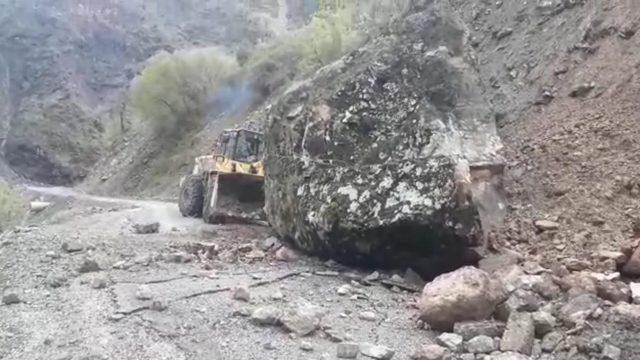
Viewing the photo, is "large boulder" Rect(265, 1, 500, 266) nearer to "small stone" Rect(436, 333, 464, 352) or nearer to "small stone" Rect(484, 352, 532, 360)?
"small stone" Rect(436, 333, 464, 352)

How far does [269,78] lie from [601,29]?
1844 centimetres

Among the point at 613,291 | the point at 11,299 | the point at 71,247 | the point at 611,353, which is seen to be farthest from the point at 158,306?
the point at 613,291

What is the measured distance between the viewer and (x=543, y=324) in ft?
16.9

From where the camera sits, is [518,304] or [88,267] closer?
[518,304]

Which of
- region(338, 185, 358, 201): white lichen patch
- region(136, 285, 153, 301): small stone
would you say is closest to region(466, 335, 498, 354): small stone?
region(338, 185, 358, 201): white lichen patch

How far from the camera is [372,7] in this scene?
20.0m

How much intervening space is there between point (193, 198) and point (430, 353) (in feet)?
28.1

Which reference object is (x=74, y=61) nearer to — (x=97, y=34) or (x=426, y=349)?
(x=97, y=34)

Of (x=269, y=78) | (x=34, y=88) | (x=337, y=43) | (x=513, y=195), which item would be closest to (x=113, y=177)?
(x=269, y=78)

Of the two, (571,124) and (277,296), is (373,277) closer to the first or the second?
(277,296)

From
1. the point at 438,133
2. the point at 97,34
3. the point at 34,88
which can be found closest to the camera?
the point at 438,133

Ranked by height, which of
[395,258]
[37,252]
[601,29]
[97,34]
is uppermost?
[97,34]

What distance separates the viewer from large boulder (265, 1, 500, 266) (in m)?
7.04

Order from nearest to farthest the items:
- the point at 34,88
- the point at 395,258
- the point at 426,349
Answer: the point at 426,349 → the point at 395,258 → the point at 34,88
